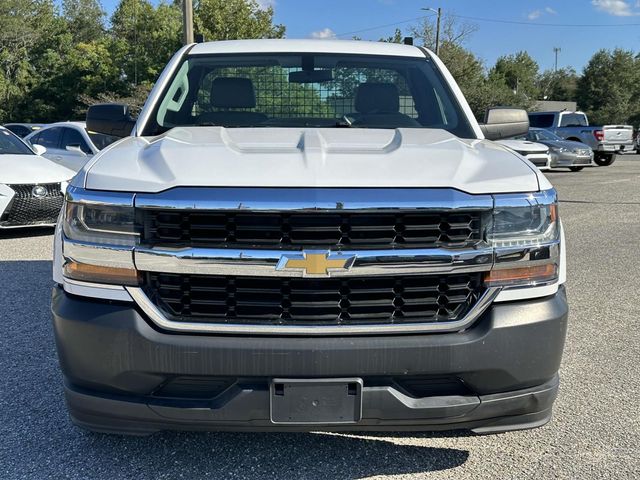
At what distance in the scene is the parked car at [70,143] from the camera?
11.6m

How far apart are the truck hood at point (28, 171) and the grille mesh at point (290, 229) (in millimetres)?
6938

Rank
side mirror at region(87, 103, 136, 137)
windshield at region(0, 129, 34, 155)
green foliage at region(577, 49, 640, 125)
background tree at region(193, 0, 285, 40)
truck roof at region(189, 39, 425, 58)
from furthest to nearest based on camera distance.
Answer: green foliage at region(577, 49, 640, 125)
background tree at region(193, 0, 285, 40)
windshield at region(0, 129, 34, 155)
truck roof at region(189, 39, 425, 58)
side mirror at region(87, 103, 136, 137)

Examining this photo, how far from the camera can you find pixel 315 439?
117 inches

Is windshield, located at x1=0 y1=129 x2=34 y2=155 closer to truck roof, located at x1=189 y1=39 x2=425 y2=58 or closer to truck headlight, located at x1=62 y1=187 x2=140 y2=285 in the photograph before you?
truck roof, located at x1=189 y1=39 x2=425 y2=58

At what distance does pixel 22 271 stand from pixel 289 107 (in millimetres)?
4087

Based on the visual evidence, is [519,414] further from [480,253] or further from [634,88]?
[634,88]

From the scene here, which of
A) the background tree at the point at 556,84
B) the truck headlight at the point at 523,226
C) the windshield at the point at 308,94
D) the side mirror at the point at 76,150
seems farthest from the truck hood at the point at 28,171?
the background tree at the point at 556,84

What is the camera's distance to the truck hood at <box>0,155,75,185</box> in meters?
8.27

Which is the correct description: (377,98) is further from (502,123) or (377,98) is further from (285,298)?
(285,298)

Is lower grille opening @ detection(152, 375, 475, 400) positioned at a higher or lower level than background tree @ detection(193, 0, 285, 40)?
lower

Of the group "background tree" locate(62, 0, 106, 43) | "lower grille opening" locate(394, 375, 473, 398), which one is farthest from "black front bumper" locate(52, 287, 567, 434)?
"background tree" locate(62, 0, 106, 43)

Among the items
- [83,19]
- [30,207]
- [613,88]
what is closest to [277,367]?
[30,207]

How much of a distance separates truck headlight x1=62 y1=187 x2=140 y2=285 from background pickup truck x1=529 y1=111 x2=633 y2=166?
76.8 ft

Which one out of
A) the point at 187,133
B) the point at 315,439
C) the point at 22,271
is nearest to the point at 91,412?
the point at 315,439
